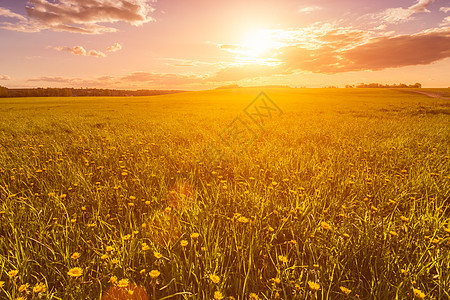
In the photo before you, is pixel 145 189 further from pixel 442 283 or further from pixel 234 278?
pixel 442 283

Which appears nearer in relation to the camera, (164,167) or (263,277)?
(263,277)

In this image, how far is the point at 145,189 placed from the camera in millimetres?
3096

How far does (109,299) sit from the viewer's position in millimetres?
1549

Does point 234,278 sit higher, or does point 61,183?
point 61,183

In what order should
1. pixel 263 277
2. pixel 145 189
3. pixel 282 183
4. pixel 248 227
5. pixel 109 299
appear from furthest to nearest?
pixel 282 183, pixel 145 189, pixel 248 227, pixel 263 277, pixel 109 299

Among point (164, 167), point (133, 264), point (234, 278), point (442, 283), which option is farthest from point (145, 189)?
point (442, 283)

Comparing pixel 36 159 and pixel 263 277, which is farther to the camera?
pixel 36 159

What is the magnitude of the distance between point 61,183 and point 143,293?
240 cm

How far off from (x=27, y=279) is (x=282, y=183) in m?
2.87

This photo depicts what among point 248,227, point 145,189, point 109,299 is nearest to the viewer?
point 109,299

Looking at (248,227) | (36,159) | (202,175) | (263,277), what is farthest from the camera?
(36,159)

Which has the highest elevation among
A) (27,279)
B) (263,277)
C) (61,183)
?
(61,183)

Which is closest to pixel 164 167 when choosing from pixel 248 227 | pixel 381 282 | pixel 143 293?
pixel 248 227

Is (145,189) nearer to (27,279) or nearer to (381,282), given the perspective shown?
(27,279)
